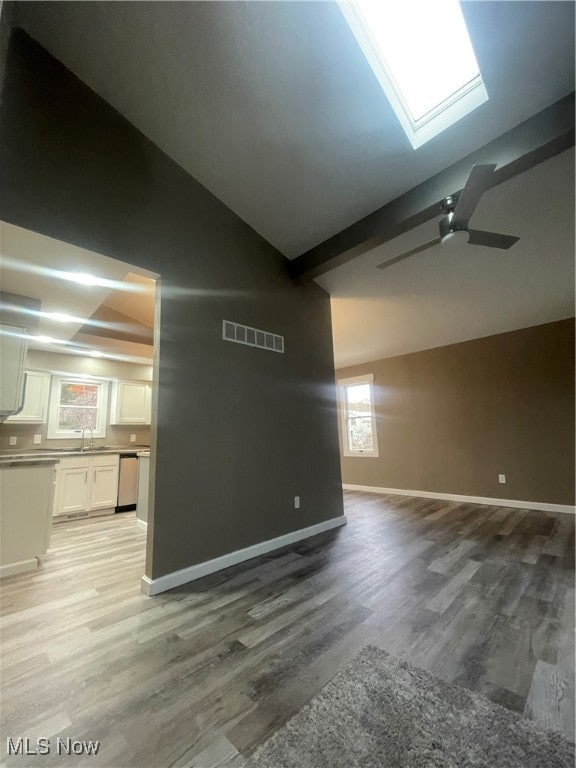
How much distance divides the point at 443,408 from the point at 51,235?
5599 mm

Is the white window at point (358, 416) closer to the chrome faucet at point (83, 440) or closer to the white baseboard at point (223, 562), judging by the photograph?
the white baseboard at point (223, 562)

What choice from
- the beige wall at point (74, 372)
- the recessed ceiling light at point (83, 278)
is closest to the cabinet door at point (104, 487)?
the beige wall at point (74, 372)

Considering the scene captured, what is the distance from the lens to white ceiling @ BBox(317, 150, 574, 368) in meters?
2.48

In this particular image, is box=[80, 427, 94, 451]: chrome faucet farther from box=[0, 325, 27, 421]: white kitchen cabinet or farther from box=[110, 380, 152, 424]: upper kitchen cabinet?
box=[0, 325, 27, 421]: white kitchen cabinet

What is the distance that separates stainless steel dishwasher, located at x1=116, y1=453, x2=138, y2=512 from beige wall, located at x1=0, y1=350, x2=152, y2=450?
0.66 metres

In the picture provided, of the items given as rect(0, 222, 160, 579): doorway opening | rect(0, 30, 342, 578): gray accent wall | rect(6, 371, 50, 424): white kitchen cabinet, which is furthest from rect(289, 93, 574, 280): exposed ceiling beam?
rect(6, 371, 50, 424): white kitchen cabinet

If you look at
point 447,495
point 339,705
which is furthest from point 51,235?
point 447,495

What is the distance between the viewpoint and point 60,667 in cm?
144

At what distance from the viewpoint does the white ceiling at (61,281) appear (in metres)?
2.05

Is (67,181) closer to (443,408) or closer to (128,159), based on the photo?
(128,159)

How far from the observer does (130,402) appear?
5.23 metres

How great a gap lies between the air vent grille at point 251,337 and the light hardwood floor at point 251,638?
6.65 ft

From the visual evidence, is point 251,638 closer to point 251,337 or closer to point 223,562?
point 223,562

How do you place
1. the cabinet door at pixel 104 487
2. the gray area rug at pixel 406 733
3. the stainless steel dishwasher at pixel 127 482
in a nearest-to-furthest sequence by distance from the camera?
the gray area rug at pixel 406 733, the cabinet door at pixel 104 487, the stainless steel dishwasher at pixel 127 482
